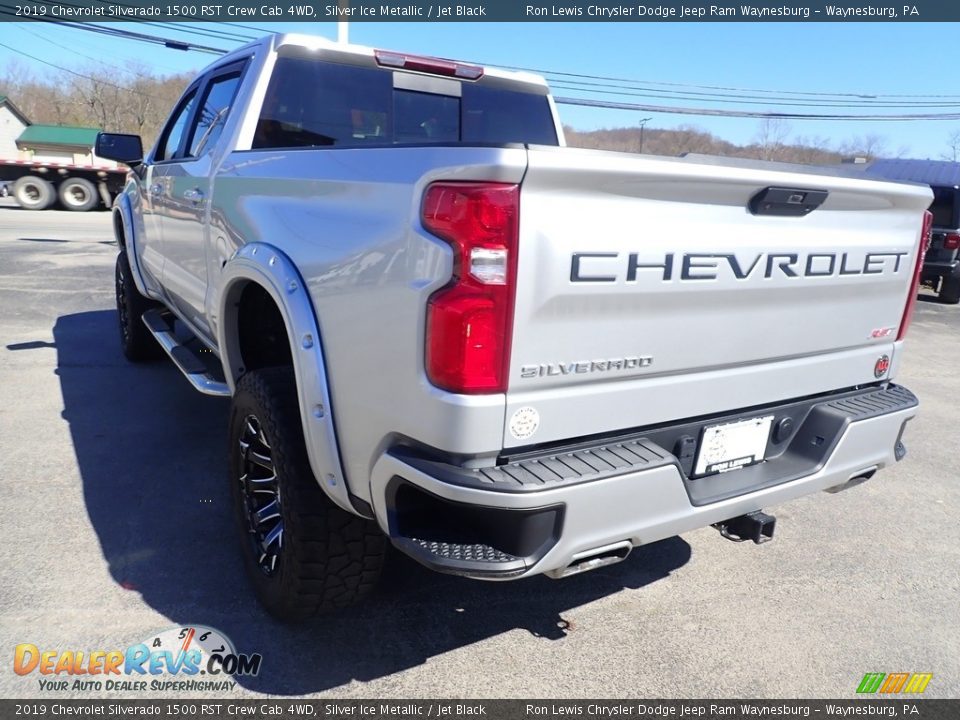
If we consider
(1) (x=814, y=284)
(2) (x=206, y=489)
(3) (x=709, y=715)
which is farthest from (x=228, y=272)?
(3) (x=709, y=715)

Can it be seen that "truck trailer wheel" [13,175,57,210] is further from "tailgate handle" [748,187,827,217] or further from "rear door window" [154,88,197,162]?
"tailgate handle" [748,187,827,217]

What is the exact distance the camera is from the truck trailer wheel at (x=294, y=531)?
7.86 feet

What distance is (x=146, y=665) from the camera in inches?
96.4

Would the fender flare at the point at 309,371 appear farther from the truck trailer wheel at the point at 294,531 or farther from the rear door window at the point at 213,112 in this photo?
the rear door window at the point at 213,112

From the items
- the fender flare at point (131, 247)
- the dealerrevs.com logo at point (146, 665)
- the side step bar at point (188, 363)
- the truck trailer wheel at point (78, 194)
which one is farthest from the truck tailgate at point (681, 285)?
the truck trailer wheel at point (78, 194)

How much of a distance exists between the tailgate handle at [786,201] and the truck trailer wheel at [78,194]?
2287cm

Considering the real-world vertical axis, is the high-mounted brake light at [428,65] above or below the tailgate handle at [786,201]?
above

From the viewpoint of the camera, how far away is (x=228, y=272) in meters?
2.86

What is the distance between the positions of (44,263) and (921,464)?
12181mm

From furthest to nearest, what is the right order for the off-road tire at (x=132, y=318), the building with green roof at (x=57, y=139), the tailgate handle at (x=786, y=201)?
the building with green roof at (x=57, y=139), the off-road tire at (x=132, y=318), the tailgate handle at (x=786, y=201)

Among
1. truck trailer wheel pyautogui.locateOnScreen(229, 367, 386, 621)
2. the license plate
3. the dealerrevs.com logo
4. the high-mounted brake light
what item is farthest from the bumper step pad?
the high-mounted brake light

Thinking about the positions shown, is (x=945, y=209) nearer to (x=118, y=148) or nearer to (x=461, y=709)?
(x=118, y=148)

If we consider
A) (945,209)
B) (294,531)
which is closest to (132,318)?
(294,531)

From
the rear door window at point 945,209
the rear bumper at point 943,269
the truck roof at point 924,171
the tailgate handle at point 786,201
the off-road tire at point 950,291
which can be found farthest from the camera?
the truck roof at point 924,171
